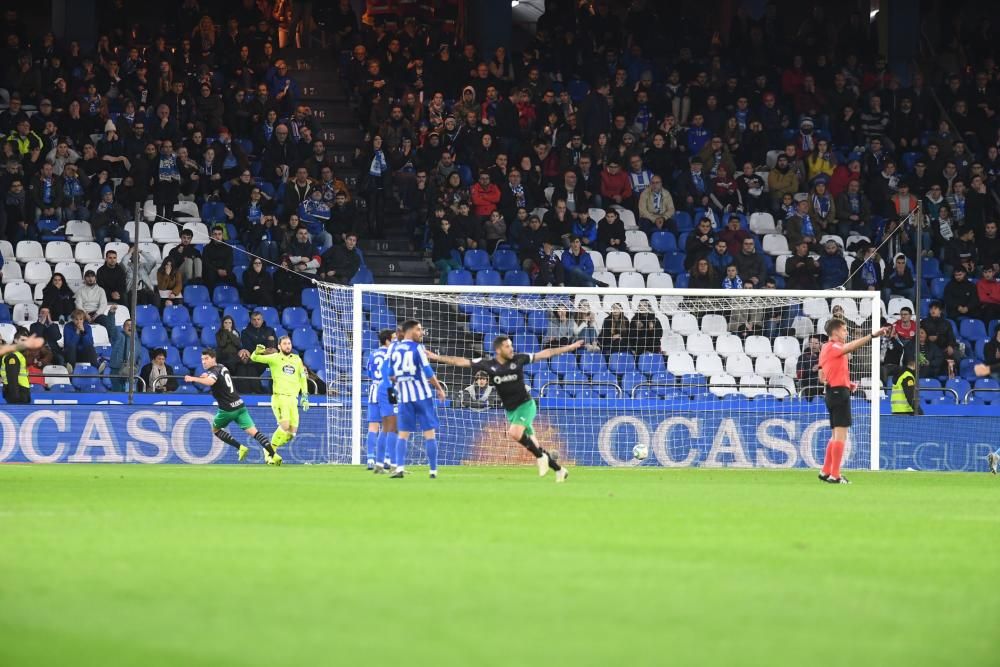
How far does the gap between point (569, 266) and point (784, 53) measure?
9.63m

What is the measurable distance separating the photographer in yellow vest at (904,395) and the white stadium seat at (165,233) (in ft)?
40.9

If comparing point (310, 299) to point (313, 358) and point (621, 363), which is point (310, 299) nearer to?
point (313, 358)

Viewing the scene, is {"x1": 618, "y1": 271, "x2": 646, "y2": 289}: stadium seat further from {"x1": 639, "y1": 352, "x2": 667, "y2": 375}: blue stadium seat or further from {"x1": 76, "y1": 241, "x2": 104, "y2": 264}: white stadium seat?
{"x1": 76, "y1": 241, "x2": 104, "y2": 264}: white stadium seat

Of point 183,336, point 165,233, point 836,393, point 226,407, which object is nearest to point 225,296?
point 183,336

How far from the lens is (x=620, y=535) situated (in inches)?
396

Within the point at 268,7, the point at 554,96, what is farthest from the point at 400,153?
the point at 268,7

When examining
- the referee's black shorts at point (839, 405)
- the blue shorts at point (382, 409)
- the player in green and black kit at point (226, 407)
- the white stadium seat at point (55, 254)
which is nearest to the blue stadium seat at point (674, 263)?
the player in green and black kit at point (226, 407)

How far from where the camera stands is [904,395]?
80.1 ft

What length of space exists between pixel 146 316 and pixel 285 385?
373 cm

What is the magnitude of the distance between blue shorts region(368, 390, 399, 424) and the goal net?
6.49 ft

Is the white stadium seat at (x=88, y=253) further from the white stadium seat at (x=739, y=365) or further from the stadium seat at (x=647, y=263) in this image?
the white stadium seat at (x=739, y=365)

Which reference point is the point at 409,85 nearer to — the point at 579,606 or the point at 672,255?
the point at 672,255

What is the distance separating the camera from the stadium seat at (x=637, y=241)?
2795cm

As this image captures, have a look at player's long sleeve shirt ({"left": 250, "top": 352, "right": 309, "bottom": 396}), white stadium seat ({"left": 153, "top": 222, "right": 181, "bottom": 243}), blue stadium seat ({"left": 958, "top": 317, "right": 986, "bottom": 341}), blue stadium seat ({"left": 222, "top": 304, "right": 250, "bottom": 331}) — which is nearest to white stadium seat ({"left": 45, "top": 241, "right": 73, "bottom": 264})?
white stadium seat ({"left": 153, "top": 222, "right": 181, "bottom": 243})
